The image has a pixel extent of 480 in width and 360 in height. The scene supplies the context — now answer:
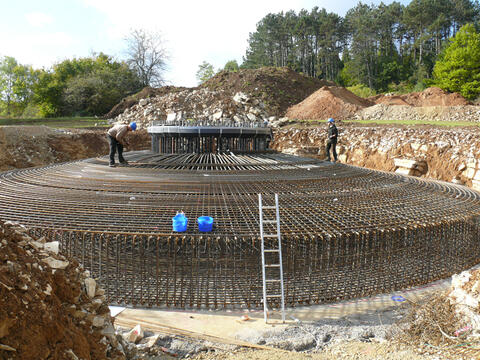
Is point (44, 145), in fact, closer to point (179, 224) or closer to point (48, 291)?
point (179, 224)

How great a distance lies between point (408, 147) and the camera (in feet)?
52.6

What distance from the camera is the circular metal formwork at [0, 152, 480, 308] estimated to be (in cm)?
418

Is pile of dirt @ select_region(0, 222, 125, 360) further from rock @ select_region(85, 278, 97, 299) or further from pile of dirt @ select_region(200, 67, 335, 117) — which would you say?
pile of dirt @ select_region(200, 67, 335, 117)

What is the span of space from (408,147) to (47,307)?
16.5 meters

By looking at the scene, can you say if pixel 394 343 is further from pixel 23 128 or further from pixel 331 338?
pixel 23 128

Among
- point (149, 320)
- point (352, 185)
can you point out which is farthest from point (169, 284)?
point (352, 185)

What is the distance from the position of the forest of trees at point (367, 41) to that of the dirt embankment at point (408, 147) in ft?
104

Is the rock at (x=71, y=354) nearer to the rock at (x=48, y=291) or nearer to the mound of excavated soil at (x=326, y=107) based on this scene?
the rock at (x=48, y=291)

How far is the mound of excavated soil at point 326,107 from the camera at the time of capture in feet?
98.5

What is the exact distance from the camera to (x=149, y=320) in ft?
12.5

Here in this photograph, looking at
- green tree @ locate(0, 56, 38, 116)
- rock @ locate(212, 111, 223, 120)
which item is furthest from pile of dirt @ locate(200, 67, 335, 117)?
green tree @ locate(0, 56, 38, 116)

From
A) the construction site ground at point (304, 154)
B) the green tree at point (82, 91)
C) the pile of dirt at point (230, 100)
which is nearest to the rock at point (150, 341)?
the construction site ground at point (304, 154)

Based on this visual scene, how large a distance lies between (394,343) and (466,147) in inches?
506

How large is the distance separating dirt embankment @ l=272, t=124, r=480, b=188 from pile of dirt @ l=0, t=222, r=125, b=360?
45.1 feet
